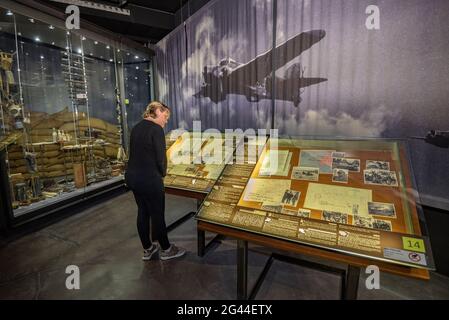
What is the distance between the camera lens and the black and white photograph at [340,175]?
1681mm

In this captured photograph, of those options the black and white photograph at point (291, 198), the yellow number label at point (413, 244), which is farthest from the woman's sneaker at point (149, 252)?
the yellow number label at point (413, 244)

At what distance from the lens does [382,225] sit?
1.34 m

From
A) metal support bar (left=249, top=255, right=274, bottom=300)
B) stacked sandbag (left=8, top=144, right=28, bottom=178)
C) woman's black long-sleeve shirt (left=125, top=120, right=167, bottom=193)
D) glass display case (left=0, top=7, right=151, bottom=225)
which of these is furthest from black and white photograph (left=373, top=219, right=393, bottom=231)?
stacked sandbag (left=8, top=144, right=28, bottom=178)

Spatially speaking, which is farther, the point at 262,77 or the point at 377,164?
the point at 262,77

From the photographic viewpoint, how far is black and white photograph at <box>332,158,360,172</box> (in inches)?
68.4

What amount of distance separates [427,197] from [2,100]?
526cm

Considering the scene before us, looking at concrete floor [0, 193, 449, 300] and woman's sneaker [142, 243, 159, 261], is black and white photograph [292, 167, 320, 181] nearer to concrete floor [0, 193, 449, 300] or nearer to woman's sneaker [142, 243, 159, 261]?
concrete floor [0, 193, 449, 300]

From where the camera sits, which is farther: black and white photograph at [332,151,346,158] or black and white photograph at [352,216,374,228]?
black and white photograph at [332,151,346,158]

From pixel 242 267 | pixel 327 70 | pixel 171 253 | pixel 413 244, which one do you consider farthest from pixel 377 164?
pixel 171 253

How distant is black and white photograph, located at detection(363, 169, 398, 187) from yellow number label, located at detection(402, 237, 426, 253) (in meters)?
0.43

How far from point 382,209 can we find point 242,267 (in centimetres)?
103

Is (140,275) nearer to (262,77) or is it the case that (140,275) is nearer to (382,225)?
(382,225)

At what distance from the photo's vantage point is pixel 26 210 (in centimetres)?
330

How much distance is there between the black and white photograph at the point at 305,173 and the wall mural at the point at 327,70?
1343 mm
